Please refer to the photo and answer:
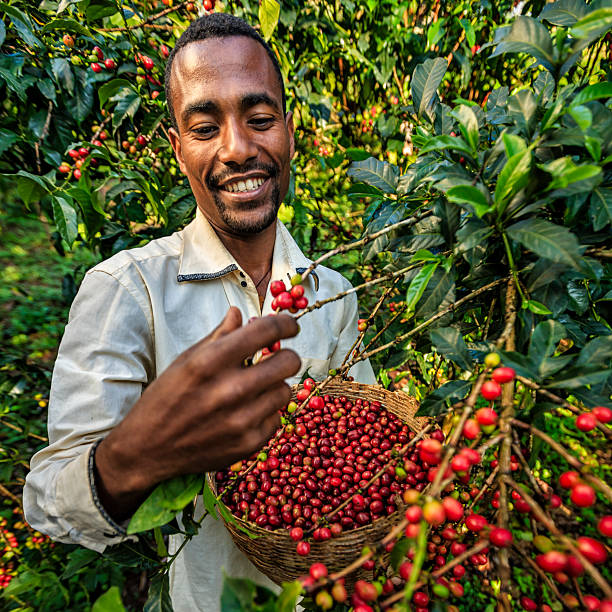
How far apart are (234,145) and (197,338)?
0.81 meters

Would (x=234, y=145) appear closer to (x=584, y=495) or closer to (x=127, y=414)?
(x=127, y=414)

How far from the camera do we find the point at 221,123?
1446mm

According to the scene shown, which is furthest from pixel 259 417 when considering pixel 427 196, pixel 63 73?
pixel 63 73

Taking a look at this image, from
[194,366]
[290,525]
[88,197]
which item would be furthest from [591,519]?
[88,197]

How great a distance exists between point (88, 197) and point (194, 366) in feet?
4.47

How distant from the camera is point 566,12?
0.74 meters

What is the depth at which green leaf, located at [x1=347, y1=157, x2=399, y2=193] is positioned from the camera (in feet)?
3.63

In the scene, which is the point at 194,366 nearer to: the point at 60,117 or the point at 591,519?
the point at 60,117

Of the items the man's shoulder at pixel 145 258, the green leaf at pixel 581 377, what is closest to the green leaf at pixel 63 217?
the man's shoulder at pixel 145 258

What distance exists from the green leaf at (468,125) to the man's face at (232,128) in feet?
2.93

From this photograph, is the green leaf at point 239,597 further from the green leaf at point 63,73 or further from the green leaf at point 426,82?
the green leaf at point 63,73

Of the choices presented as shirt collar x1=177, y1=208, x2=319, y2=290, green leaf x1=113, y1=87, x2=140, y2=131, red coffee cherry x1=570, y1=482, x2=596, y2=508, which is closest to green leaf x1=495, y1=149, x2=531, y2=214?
red coffee cherry x1=570, y1=482, x2=596, y2=508

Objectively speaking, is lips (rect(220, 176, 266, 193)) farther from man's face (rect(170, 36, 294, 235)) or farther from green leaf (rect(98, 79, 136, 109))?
green leaf (rect(98, 79, 136, 109))

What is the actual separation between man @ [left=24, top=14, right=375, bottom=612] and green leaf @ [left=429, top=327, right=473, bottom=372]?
12.9 inches
